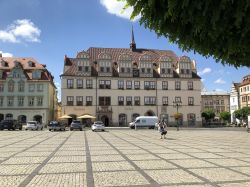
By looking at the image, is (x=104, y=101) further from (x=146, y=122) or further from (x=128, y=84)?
(x=146, y=122)

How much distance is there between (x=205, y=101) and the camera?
156 meters

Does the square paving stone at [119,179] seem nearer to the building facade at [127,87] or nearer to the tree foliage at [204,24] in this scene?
the tree foliage at [204,24]

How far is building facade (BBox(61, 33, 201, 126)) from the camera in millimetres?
71875

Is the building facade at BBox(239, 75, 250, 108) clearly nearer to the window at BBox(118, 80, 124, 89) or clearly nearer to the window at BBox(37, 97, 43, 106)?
the window at BBox(118, 80, 124, 89)

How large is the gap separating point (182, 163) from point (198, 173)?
96.3 inches

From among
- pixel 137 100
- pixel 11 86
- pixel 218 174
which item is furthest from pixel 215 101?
pixel 218 174

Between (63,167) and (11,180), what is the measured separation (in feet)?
8.95

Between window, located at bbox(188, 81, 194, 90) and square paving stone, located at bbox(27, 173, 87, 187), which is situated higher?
window, located at bbox(188, 81, 194, 90)

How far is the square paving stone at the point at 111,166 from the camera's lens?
39.8 feet

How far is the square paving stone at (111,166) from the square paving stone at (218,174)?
245cm

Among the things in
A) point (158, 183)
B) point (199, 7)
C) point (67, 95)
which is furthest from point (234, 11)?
point (67, 95)

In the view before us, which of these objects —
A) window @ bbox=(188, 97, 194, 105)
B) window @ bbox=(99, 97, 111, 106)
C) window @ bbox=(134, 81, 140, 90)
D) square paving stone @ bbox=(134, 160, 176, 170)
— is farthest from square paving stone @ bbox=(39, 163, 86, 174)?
window @ bbox=(188, 97, 194, 105)

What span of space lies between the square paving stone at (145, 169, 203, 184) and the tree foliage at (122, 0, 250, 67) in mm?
3634

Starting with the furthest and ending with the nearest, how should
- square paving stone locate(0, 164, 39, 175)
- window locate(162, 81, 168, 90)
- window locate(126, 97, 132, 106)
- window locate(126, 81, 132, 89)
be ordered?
window locate(162, 81, 168, 90)
window locate(126, 81, 132, 89)
window locate(126, 97, 132, 106)
square paving stone locate(0, 164, 39, 175)
